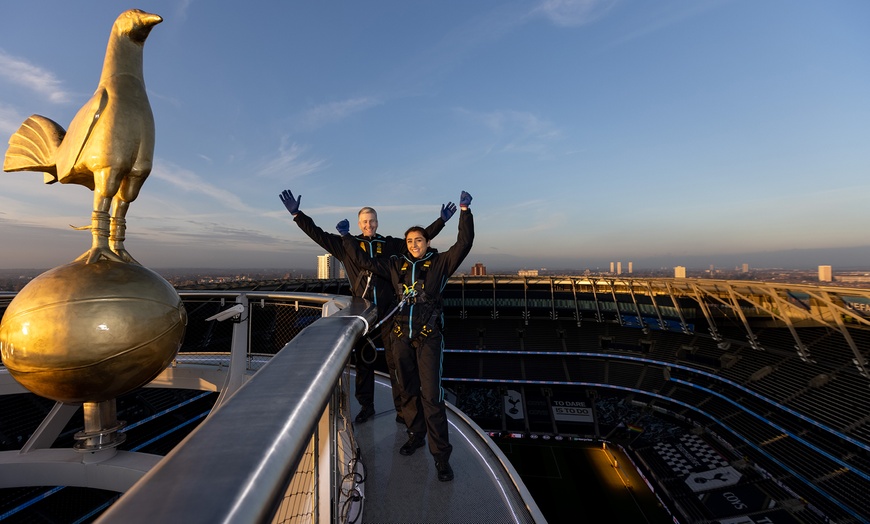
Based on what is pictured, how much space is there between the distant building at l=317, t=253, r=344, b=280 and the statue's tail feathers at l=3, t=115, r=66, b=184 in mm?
36785

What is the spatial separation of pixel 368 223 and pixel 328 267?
40.0 m

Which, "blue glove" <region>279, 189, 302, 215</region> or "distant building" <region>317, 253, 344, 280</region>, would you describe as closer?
"blue glove" <region>279, 189, 302, 215</region>

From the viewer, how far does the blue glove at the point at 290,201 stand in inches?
180

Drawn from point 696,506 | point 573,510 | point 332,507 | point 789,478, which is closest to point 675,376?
point 789,478

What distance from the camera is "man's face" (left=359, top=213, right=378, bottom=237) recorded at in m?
4.53

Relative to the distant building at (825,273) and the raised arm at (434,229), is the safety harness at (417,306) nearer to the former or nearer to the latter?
the raised arm at (434,229)

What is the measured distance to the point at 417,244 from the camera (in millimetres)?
3543

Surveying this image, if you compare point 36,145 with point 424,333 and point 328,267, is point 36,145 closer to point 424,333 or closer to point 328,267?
point 424,333

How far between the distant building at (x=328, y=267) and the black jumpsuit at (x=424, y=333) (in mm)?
36445

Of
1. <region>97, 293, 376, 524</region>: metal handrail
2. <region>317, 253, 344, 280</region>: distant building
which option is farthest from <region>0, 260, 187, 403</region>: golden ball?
<region>317, 253, 344, 280</region>: distant building

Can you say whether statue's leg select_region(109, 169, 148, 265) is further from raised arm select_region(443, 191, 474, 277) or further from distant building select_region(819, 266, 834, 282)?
distant building select_region(819, 266, 834, 282)

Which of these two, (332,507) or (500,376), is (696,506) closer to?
(500,376)

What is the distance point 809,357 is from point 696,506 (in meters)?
11.0

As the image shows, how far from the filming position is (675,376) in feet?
83.9
